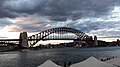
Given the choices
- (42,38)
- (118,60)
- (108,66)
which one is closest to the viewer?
(108,66)

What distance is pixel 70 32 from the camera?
189625 millimetres

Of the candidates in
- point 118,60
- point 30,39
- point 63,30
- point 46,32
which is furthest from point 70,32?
point 118,60

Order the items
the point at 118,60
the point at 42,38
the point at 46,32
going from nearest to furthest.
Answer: the point at 118,60 → the point at 42,38 → the point at 46,32

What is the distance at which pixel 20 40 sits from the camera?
17050cm

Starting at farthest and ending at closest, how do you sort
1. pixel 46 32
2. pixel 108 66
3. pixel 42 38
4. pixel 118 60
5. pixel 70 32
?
pixel 70 32 < pixel 46 32 < pixel 42 38 < pixel 118 60 < pixel 108 66

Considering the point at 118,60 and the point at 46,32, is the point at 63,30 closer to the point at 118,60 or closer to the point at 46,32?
the point at 46,32

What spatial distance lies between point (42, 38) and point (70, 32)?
3203 centimetres

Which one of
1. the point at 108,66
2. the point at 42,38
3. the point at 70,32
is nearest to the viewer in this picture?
the point at 108,66

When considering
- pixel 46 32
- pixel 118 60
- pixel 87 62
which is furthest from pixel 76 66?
pixel 46 32

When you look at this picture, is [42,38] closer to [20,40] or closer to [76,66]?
[20,40]

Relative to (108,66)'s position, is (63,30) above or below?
above

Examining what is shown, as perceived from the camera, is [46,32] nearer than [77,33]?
Yes

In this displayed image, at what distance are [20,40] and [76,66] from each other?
154m

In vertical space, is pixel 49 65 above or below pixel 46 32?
below
